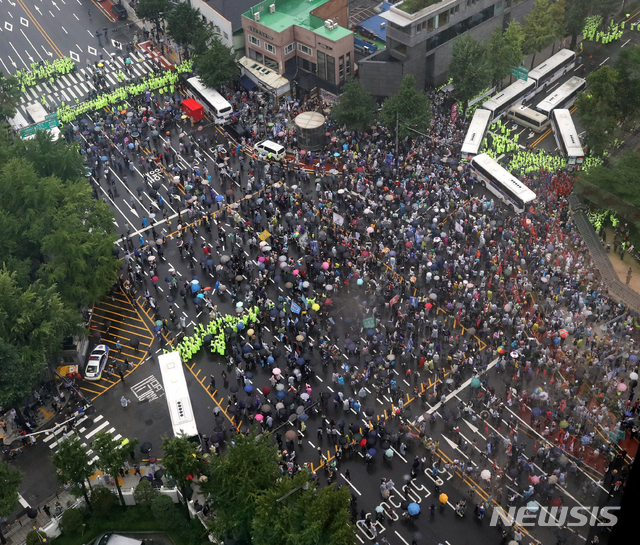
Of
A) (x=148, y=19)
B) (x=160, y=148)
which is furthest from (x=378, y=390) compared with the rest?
(x=148, y=19)

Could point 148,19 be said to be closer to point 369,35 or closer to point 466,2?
point 369,35

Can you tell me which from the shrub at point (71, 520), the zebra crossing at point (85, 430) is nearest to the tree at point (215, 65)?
the zebra crossing at point (85, 430)

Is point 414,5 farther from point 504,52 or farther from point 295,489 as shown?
point 295,489

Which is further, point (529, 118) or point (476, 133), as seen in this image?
point (529, 118)

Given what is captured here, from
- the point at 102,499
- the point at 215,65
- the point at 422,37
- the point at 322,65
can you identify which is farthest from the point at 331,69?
the point at 102,499

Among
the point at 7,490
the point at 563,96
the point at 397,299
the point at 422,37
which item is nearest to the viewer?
the point at 7,490
